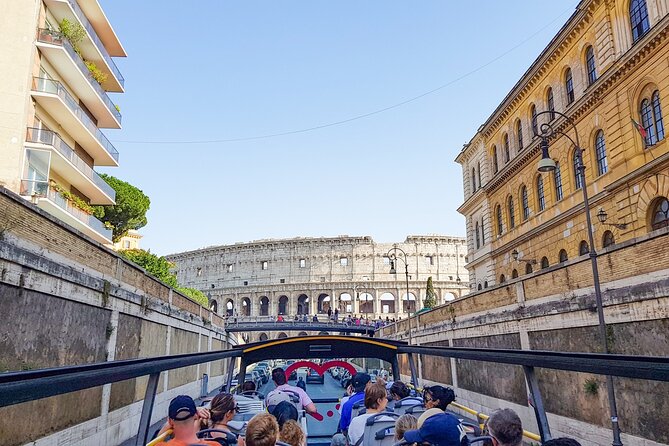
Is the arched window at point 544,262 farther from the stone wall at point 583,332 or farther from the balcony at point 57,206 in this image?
the balcony at point 57,206

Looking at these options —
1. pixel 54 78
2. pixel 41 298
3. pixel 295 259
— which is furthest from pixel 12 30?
→ pixel 295 259

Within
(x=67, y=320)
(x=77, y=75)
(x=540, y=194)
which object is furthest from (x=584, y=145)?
(x=77, y=75)

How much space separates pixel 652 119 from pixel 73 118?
27834 millimetres

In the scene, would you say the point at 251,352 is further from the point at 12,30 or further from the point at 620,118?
the point at 12,30

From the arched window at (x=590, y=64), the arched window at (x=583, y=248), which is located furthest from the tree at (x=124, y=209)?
the arched window at (x=590, y=64)

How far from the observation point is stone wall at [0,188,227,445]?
34.0 feet

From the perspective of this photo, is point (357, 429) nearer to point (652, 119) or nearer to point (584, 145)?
point (652, 119)

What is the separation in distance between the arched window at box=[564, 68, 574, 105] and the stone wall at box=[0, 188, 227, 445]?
23.0 meters

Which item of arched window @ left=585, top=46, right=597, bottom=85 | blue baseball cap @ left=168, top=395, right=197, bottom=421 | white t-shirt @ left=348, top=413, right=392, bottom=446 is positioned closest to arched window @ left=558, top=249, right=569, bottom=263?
arched window @ left=585, top=46, right=597, bottom=85

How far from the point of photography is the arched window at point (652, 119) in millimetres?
20250

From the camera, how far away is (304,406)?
7004 mm

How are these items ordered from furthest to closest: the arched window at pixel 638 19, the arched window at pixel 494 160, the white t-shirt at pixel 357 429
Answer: the arched window at pixel 494 160 → the arched window at pixel 638 19 → the white t-shirt at pixel 357 429

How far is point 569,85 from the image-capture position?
2808 centimetres

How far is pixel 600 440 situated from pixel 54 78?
2969 centimetres
